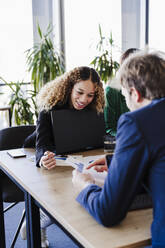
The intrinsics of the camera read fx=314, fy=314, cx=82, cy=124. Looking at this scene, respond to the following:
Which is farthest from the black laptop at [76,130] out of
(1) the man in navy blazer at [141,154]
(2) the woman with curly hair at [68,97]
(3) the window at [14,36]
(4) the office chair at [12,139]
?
(3) the window at [14,36]

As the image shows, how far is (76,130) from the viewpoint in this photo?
1840 mm

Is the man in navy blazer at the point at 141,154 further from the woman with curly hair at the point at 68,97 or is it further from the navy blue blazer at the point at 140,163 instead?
the woman with curly hair at the point at 68,97

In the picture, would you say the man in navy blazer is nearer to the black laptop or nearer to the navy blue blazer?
the navy blue blazer

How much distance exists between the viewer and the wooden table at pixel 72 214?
0.97m

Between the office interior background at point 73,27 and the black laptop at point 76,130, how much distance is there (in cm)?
228

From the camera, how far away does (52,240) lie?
2439 mm

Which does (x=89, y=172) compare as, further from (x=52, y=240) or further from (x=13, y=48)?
(x=13, y=48)

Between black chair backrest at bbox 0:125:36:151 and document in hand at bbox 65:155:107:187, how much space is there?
83 cm

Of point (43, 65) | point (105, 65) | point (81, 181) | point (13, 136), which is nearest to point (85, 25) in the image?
point (105, 65)

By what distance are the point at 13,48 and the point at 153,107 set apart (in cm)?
357

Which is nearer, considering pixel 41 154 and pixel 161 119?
pixel 161 119

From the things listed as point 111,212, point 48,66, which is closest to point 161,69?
point 111,212

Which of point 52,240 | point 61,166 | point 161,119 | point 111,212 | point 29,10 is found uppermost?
point 29,10

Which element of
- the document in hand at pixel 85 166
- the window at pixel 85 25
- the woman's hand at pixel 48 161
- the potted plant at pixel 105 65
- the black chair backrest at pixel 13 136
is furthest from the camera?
the window at pixel 85 25
